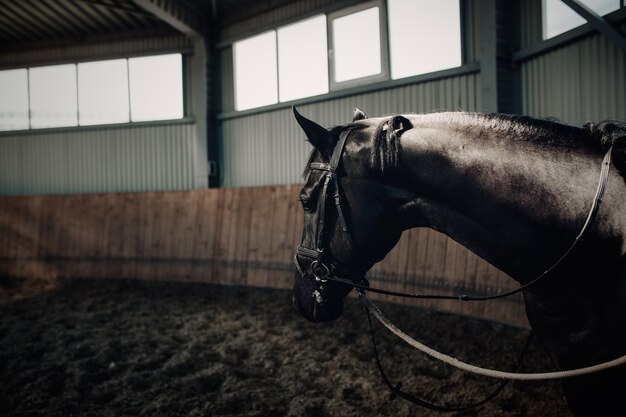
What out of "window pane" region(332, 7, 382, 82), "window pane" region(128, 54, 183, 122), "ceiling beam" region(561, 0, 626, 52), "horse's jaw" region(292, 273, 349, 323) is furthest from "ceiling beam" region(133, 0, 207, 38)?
"horse's jaw" region(292, 273, 349, 323)

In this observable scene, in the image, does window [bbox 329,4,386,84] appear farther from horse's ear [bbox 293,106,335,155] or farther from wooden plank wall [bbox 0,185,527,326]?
horse's ear [bbox 293,106,335,155]

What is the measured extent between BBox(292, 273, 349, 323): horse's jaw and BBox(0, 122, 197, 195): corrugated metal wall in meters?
8.85

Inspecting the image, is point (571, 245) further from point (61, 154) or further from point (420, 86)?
point (61, 154)

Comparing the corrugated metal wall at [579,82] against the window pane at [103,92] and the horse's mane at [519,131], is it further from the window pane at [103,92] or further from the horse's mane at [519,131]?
the window pane at [103,92]

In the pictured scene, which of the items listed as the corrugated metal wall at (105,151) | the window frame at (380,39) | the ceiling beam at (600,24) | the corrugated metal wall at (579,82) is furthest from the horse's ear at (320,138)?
the corrugated metal wall at (105,151)

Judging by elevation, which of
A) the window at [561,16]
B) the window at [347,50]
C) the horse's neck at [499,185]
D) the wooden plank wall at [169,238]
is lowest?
the wooden plank wall at [169,238]

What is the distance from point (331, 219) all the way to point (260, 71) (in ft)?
28.0

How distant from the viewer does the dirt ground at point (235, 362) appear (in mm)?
3420

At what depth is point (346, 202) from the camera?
5.65 ft

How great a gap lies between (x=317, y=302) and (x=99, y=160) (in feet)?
35.2

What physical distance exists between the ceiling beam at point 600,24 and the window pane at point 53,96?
11259 mm

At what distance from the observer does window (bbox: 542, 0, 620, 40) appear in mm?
4805

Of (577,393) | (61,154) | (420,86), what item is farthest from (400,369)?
(61,154)

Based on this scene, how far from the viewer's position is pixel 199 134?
10.1 m
